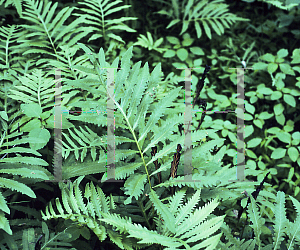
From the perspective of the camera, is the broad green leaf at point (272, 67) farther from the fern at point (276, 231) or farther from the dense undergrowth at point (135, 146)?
the fern at point (276, 231)

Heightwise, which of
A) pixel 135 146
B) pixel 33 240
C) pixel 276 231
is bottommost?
pixel 33 240

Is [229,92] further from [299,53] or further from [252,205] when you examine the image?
[252,205]

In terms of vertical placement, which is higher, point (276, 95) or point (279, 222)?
point (276, 95)

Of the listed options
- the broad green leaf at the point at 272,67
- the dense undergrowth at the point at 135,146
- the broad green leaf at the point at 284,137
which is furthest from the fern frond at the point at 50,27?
the broad green leaf at the point at 284,137

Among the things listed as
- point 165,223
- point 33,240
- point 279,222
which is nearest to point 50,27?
point 33,240

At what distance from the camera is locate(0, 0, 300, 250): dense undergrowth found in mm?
930

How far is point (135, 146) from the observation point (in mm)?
1358

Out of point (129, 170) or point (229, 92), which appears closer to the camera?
point (129, 170)

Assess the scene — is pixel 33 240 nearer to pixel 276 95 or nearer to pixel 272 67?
pixel 276 95

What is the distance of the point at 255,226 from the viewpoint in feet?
3.13

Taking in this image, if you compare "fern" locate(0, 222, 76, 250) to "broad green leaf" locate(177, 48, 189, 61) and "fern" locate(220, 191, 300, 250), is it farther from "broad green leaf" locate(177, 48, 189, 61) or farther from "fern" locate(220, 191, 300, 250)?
"broad green leaf" locate(177, 48, 189, 61)

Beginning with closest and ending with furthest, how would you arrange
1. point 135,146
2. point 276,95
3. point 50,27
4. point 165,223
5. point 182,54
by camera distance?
point 165,223 → point 135,146 → point 50,27 → point 276,95 → point 182,54

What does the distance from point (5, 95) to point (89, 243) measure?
0.88m

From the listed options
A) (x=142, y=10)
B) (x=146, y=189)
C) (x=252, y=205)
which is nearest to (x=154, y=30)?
(x=142, y=10)
